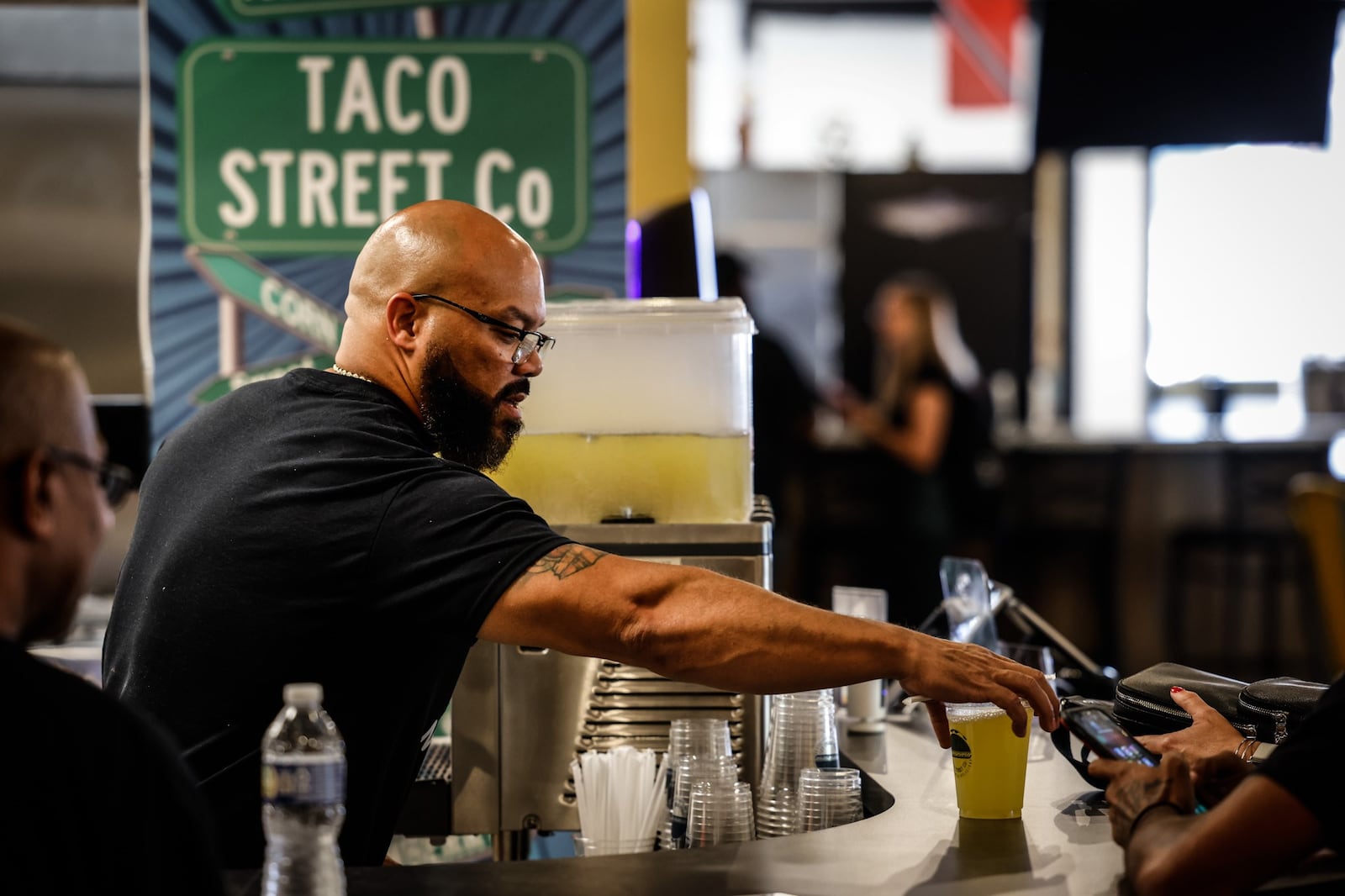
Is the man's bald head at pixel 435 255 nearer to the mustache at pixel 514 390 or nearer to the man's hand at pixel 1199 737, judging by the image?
the mustache at pixel 514 390

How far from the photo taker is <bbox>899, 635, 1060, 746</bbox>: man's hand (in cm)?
175

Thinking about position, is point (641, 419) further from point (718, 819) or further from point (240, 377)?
point (240, 377)

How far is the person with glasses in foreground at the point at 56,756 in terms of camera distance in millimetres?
1085

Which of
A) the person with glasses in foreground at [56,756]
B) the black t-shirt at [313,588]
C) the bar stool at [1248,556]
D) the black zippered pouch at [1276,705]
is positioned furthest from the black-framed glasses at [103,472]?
the bar stool at [1248,556]

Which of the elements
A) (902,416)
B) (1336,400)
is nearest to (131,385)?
(902,416)

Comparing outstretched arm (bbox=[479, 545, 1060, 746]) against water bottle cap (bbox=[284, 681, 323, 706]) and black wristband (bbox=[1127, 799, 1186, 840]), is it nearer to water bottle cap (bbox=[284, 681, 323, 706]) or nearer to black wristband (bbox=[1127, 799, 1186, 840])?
black wristband (bbox=[1127, 799, 1186, 840])

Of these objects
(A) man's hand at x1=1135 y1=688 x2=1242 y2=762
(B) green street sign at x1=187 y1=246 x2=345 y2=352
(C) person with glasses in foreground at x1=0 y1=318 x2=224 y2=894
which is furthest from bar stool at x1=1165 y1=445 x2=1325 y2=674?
Answer: (C) person with glasses in foreground at x1=0 y1=318 x2=224 y2=894

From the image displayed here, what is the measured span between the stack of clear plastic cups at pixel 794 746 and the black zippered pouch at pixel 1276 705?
0.59 metres

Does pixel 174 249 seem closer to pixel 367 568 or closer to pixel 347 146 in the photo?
pixel 347 146

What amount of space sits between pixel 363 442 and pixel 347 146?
1.88 metres

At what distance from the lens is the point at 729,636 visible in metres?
1.76

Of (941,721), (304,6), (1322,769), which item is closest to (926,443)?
(304,6)

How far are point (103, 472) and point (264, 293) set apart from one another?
7.97 ft

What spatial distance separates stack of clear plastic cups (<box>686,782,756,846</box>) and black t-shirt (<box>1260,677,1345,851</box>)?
2.24 ft
